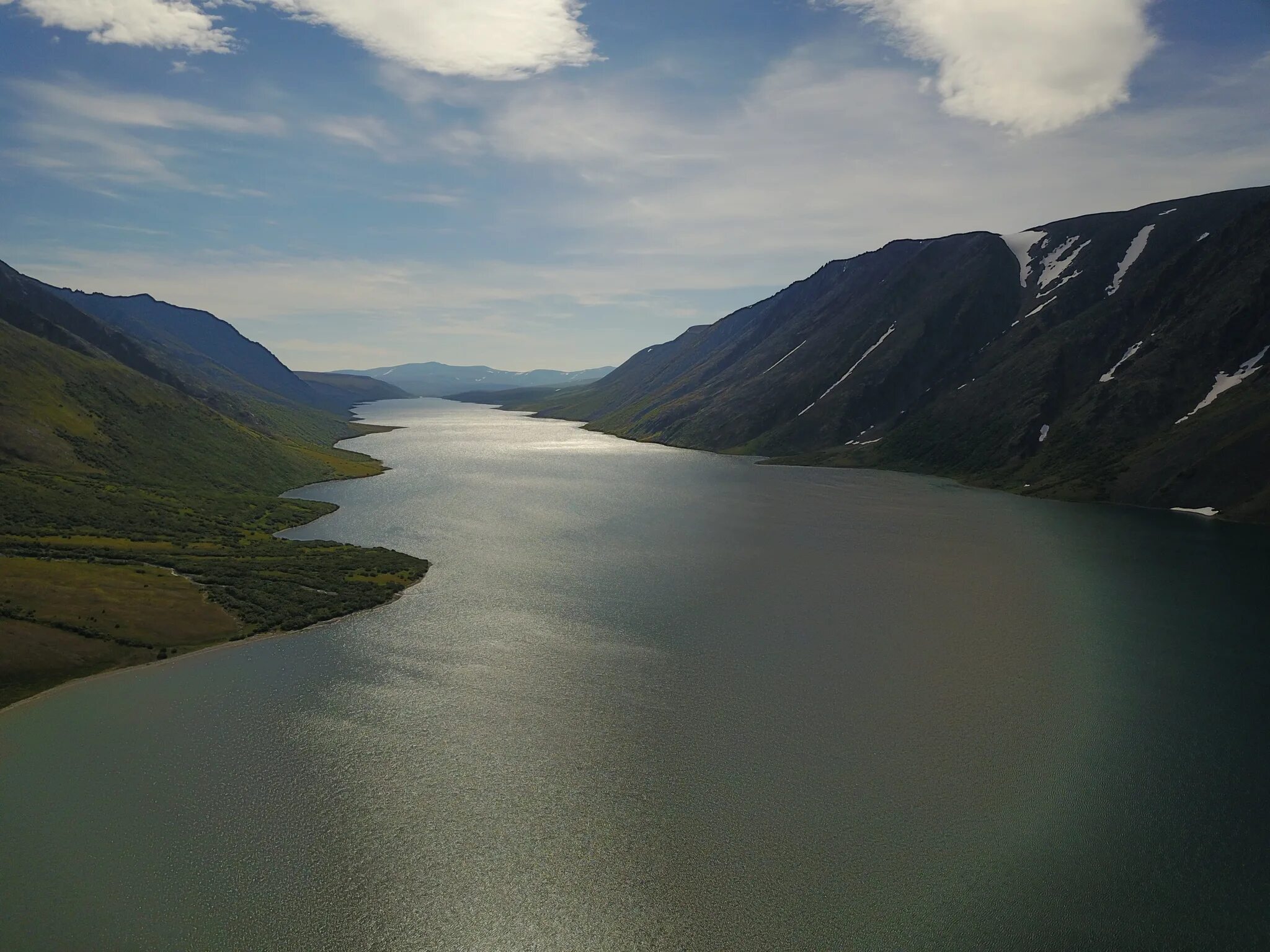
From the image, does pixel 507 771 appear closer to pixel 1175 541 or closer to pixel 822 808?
pixel 822 808

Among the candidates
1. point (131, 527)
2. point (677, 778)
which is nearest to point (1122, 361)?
point (677, 778)

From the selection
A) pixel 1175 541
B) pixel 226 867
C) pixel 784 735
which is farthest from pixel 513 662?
pixel 1175 541

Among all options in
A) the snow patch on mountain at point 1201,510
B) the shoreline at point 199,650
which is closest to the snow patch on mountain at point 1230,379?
the snow patch on mountain at point 1201,510

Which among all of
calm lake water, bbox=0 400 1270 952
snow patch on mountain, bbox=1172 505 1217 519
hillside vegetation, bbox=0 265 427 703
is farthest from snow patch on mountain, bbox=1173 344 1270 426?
hillside vegetation, bbox=0 265 427 703

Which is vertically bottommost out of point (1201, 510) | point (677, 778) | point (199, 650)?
point (199, 650)

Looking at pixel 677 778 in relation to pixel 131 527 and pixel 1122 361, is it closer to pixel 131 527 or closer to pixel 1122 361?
pixel 131 527

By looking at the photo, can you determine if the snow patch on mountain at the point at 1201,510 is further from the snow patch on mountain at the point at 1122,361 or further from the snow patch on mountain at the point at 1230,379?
the snow patch on mountain at the point at 1122,361

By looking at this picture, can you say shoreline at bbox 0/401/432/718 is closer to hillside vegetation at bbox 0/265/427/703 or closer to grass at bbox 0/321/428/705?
grass at bbox 0/321/428/705
